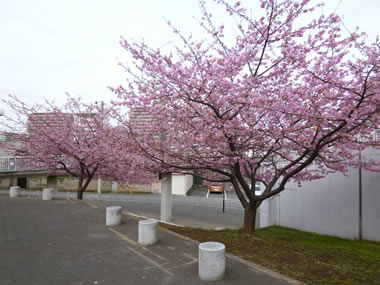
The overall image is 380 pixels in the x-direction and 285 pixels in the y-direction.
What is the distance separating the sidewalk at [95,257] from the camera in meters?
4.60

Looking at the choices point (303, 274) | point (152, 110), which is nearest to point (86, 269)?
point (152, 110)

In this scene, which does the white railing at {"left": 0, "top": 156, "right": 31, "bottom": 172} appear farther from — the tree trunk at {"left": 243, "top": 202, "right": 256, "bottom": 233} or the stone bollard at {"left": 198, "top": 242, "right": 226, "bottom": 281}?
the stone bollard at {"left": 198, "top": 242, "right": 226, "bottom": 281}

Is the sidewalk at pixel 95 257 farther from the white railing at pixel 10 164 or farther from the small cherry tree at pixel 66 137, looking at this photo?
the white railing at pixel 10 164

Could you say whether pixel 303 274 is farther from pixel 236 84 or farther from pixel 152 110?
pixel 152 110


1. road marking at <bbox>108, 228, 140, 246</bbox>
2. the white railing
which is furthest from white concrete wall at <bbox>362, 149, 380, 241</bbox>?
the white railing

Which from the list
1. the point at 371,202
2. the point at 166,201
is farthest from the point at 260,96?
the point at 166,201

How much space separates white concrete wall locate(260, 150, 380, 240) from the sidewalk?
8.14m

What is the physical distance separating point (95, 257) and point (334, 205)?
35.5ft

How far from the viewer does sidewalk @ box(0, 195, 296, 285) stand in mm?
4598

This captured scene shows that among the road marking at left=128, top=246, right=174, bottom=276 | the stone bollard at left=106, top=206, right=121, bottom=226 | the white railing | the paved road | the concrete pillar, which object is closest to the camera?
the road marking at left=128, top=246, right=174, bottom=276

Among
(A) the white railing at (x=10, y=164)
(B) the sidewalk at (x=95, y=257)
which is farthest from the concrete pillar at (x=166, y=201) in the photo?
(A) the white railing at (x=10, y=164)

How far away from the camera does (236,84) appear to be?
19.1 feet

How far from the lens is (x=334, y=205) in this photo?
11.2 metres

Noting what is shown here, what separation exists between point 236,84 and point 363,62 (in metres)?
2.67
